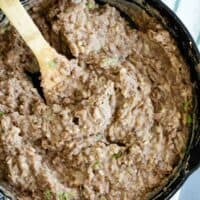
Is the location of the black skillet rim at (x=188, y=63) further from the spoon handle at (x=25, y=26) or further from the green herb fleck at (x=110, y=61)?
the spoon handle at (x=25, y=26)

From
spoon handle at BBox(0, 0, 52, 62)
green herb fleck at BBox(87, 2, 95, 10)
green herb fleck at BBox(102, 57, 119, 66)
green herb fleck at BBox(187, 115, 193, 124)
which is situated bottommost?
green herb fleck at BBox(187, 115, 193, 124)

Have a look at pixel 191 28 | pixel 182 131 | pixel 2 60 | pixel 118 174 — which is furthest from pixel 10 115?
pixel 191 28

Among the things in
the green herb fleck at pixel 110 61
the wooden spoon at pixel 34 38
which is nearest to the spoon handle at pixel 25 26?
the wooden spoon at pixel 34 38

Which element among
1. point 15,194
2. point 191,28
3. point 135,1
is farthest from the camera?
point 191,28

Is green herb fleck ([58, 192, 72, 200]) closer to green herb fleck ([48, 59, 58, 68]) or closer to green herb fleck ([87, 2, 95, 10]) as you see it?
green herb fleck ([48, 59, 58, 68])

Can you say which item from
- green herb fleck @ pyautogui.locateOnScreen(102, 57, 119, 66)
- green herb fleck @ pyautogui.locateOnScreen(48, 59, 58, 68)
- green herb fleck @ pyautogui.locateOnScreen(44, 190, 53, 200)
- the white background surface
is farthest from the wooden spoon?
the white background surface

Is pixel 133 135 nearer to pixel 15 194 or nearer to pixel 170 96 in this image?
pixel 170 96

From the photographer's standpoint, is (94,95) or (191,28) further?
(191,28)

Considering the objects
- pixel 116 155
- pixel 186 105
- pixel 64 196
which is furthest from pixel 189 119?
pixel 64 196
